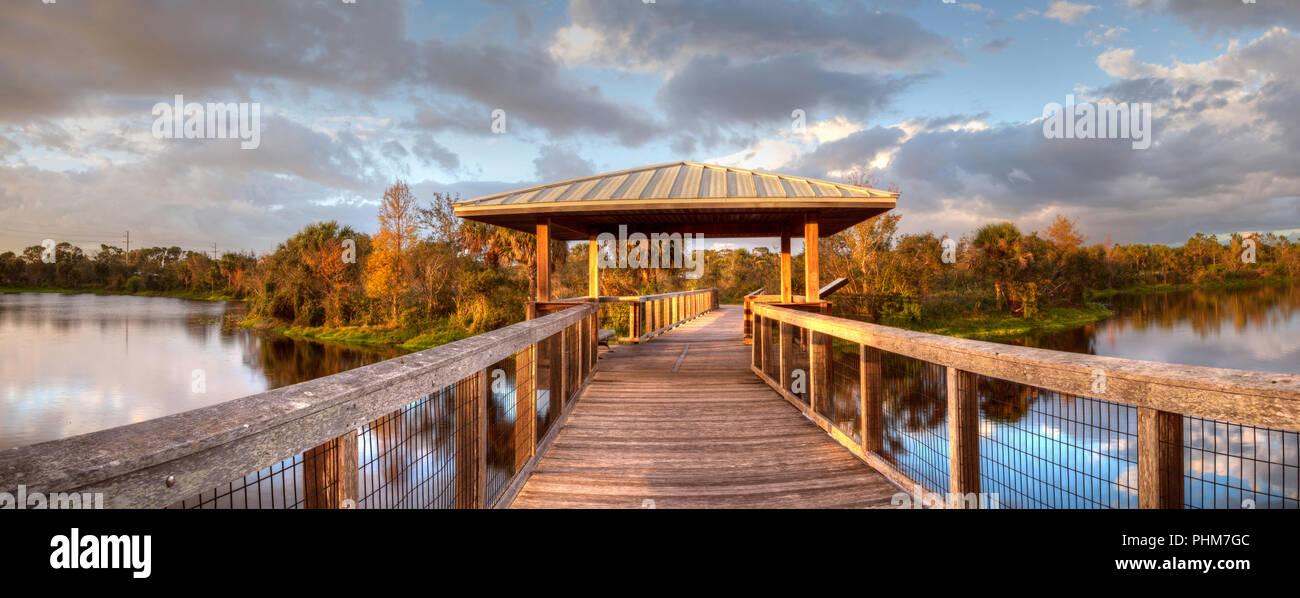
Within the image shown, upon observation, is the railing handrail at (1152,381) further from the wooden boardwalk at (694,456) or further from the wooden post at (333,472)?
the wooden post at (333,472)

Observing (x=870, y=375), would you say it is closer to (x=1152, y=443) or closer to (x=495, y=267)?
(x=1152, y=443)

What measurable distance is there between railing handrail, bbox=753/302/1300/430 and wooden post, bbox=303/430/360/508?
101 inches

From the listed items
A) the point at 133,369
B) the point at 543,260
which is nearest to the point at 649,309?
the point at 543,260

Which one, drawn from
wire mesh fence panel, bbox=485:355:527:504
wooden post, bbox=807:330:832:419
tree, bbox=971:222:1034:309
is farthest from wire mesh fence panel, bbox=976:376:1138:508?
tree, bbox=971:222:1034:309

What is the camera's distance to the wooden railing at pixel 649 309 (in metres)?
8.96

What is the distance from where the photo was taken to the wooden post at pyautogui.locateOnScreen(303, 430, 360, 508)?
5.02 feet

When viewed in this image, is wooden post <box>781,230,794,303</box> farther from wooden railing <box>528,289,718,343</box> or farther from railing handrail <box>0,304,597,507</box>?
railing handrail <box>0,304,597,507</box>

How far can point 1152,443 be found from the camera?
5.50 feet

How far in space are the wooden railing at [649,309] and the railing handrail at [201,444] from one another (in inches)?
269

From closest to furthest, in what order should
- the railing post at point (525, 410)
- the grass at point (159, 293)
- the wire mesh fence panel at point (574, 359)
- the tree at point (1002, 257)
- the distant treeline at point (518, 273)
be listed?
the railing post at point (525, 410), the wire mesh fence panel at point (574, 359), the distant treeline at point (518, 273), the tree at point (1002, 257), the grass at point (159, 293)

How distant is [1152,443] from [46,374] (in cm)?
3895

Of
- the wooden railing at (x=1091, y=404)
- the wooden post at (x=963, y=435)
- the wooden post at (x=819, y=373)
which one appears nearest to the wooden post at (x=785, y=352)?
the wooden post at (x=819, y=373)
